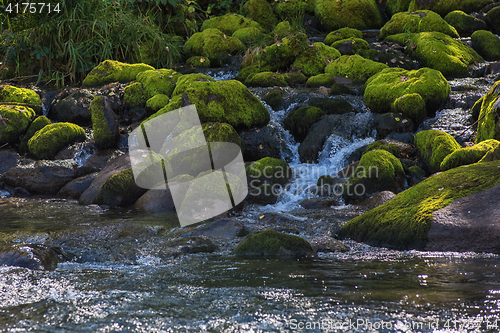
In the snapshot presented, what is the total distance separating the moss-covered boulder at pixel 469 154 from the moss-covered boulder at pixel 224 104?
12.0ft

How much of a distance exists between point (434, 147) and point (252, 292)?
16.3 feet

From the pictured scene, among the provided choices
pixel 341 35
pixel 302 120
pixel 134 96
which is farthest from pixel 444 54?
pixel 134 96

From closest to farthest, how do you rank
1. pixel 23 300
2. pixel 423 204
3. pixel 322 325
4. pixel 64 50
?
pixel 322 325
pixel 23 300
pixel 423 204
pixel 64 50

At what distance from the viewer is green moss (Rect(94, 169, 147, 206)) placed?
630 cm

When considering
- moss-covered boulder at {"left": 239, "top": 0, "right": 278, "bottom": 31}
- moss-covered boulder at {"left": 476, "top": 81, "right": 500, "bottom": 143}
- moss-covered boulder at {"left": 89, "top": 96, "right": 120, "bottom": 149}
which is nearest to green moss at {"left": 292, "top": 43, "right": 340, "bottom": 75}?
moss-covered boulder at {"left": 239, "top": 0, "right": 278, "bottom": 31}

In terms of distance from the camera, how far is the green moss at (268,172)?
6.59 metres

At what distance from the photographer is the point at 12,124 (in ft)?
27.3

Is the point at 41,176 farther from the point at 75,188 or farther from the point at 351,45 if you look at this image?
the point at 351,45

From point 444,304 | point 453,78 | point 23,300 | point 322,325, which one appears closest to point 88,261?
point 23,300

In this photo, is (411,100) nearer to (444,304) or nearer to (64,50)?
(444,304)

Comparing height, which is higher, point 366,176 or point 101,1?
point 101,1

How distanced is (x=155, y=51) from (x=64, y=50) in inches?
104

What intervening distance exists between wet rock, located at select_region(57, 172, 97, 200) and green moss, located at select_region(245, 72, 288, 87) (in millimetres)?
5060

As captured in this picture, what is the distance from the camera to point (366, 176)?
6.04 metres
